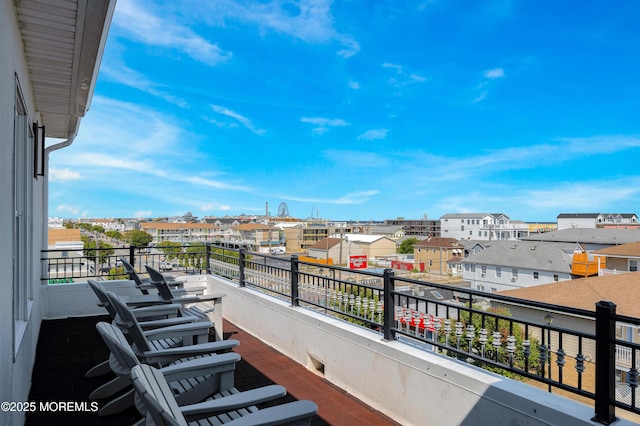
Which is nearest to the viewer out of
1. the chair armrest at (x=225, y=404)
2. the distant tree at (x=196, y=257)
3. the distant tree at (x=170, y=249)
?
the chair armrest at (x=225, y=404)

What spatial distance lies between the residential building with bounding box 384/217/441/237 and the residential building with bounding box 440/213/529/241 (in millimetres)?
13810

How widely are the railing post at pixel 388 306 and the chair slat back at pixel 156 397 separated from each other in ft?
6.79

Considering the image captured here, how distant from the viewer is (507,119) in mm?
92562

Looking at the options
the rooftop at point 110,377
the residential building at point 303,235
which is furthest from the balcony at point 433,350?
the residential building at point 303,235

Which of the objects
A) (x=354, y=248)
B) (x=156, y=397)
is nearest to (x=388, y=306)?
(x=156, y=397)

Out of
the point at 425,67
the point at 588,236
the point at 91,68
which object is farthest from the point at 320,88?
the point at 91,68

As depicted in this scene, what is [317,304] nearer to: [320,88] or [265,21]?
[265,21]

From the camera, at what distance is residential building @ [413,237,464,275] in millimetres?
61188

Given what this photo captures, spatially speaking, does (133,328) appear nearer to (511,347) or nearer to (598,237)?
(511,347)

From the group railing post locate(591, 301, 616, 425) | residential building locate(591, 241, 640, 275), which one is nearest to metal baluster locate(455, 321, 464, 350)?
railing post locate(591, 301, 616, 425)

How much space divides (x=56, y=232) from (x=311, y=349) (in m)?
42.2

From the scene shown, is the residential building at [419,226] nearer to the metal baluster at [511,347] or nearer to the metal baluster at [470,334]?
the metal baluster at [470,334]

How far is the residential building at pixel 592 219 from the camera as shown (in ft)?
255

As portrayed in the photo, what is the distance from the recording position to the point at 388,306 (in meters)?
3.51
